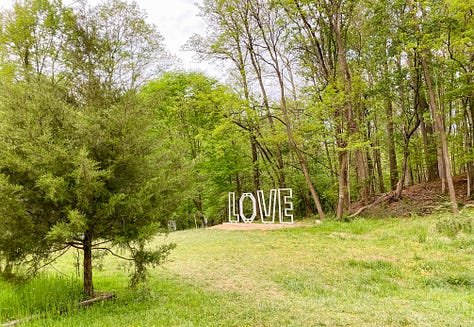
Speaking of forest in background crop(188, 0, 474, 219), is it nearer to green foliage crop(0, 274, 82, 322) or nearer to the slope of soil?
the slope of soil

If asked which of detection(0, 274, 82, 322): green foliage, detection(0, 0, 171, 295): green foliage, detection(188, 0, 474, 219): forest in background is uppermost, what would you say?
detection(188, 0, 474, 219): forest in background

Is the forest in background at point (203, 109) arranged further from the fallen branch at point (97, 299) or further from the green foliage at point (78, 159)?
the fallen branch at point (97, 299)

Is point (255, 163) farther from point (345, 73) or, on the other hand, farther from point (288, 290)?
point (288, 290)

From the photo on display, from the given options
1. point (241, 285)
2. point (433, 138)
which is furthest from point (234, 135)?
point (241, 285)

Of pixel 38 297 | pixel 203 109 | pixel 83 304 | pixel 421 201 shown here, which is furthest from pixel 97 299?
pixel 203 109

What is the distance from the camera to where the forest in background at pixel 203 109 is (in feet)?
12.1

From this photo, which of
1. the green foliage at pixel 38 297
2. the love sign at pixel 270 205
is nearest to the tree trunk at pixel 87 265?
the green foliage at pixel 38 297

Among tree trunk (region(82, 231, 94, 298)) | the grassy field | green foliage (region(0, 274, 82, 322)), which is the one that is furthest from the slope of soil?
green foliage (region(0, 274, 82, 322))

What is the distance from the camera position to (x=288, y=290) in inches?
177

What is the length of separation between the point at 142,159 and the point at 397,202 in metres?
11.3

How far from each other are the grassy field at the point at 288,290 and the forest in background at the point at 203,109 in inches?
22.9

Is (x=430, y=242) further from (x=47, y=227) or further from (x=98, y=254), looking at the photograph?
(x=47, y=227)

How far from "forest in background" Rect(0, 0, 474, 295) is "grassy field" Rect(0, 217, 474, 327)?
582mm

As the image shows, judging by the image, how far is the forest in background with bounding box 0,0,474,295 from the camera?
3699 millimetres
